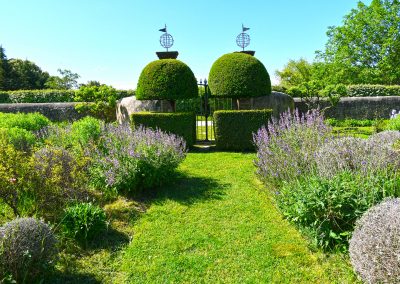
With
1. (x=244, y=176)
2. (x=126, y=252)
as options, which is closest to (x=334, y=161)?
(x=244, y=176)

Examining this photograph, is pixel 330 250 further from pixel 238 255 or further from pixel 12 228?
pixel 12 228

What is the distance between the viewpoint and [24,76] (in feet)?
126

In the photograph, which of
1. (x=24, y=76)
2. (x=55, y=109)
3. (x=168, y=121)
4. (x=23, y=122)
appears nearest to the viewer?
(x=23, y=122)

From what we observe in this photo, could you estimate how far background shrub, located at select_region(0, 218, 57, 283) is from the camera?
2.75 meters

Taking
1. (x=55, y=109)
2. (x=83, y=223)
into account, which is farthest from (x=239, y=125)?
(x=55, y=109)

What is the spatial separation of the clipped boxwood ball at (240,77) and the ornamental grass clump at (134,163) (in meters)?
4.55

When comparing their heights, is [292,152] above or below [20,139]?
below

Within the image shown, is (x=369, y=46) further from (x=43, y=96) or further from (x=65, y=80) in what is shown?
(x=65, y=80)

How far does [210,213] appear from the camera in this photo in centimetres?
465

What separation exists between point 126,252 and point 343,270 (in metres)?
2.38

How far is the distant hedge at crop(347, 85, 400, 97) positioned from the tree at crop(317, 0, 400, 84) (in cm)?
570

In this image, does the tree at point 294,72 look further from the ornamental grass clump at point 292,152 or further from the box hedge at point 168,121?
the ornamental grass clump at point 292,152

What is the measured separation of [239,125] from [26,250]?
7169mm

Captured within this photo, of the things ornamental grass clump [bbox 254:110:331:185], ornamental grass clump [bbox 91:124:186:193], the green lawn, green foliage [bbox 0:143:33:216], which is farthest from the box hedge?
green foliage [bbox 0:143:33:216]
